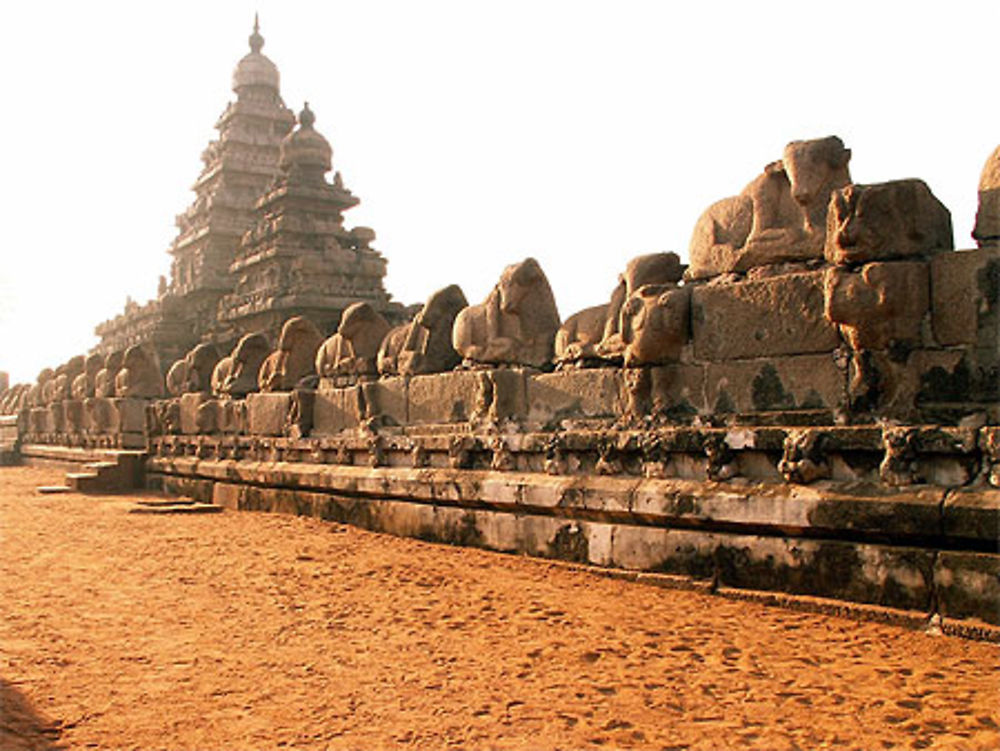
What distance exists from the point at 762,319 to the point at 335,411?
18.3 feet

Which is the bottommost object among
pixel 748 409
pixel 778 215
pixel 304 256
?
pixel 748 409

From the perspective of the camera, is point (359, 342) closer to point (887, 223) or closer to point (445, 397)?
point (445, 397)

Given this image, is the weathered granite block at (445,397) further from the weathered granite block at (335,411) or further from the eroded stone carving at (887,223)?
the eroded stone carving at (887,223)

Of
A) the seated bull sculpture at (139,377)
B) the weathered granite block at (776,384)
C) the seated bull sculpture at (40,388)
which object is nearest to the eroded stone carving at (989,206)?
the weathered granite block at (776,384)

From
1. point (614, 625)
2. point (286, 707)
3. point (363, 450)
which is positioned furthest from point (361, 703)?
point (363, 450)

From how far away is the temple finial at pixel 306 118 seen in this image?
28578 mm

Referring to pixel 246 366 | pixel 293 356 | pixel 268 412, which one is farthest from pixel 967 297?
pixel 246 366

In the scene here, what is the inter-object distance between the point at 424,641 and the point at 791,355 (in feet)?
→ 9.25

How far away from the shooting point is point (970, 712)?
3188mm

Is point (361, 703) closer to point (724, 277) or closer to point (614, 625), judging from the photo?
point (614, 625)

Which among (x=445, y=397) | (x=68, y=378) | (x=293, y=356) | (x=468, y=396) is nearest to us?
(x=468, y=396)

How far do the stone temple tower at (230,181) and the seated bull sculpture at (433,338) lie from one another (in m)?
27.0

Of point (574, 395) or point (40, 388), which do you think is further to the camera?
point (40, 388)

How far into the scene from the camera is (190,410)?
1330 cm
